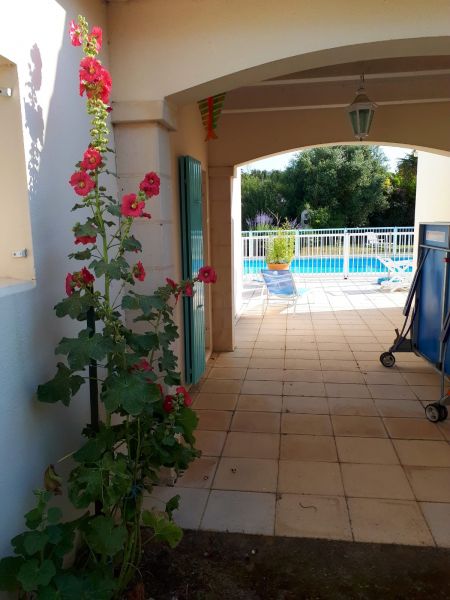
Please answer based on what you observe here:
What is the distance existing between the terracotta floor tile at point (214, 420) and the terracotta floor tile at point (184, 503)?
912 millimetres

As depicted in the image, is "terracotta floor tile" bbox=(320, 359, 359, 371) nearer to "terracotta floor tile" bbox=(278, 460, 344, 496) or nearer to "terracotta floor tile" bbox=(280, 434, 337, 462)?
"terracotta floor tile" bbox=(280, 434, 337, 462)

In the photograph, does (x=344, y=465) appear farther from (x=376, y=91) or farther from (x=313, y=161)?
(x=313, y=161)

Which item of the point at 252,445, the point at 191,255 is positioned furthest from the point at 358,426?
the point at 191,255

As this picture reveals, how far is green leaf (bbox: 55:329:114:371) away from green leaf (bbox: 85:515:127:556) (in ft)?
2.01

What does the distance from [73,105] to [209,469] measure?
2.42 m

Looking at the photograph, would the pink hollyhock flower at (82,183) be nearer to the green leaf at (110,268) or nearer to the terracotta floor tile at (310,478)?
the green leaf at (110,268)

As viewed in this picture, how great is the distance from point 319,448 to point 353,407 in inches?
34.1

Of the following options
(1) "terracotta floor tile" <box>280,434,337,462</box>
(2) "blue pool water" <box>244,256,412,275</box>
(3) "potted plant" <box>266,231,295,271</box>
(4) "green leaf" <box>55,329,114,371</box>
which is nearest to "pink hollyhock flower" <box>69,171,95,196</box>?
(4) "green leaf" <box>55,329,114,371</box>

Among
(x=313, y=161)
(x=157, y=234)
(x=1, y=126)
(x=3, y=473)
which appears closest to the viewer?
(x=3, y=473)

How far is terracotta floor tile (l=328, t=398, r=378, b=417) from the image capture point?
13.7 feet

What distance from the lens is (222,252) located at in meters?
6.12

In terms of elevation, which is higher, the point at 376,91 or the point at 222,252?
the point at 376,91

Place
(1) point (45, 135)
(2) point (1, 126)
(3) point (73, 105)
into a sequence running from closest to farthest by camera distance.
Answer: (2) point (1, 126), (1) point (45, 135), (3) point (73, 105)

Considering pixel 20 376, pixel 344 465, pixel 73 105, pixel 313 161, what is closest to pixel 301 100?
pixel 73 105
